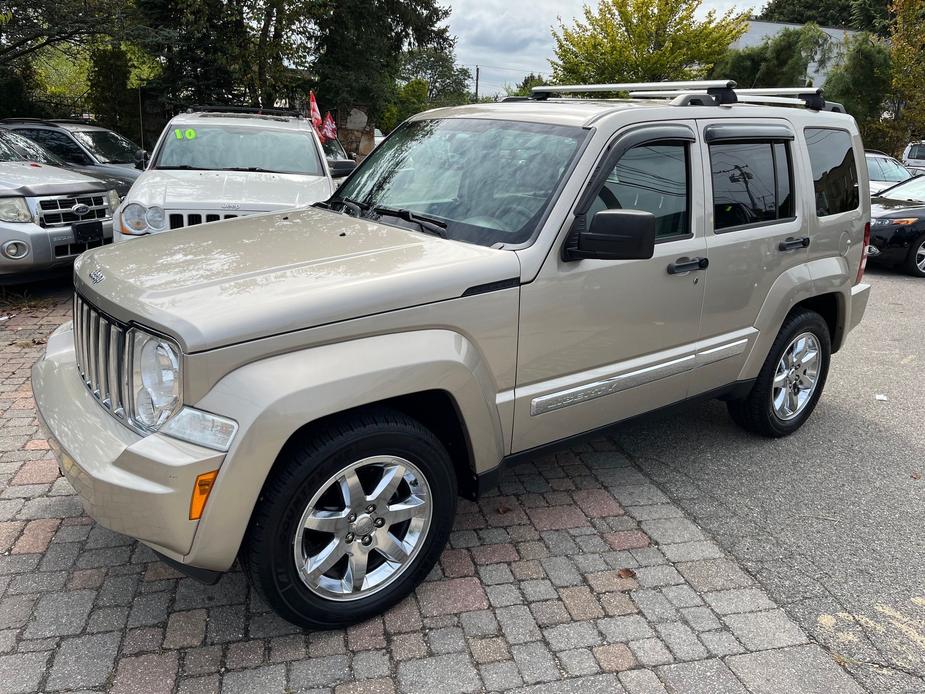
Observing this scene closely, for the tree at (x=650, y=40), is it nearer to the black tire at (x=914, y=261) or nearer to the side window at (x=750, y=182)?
the black tire at (x=914, y=261)

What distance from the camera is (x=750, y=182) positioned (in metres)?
4.01

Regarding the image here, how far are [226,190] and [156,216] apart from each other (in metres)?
0.67

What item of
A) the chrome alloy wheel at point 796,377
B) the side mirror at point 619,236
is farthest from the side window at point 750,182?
the side mirror at point 619,236

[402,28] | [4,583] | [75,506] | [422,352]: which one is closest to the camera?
[422,352]

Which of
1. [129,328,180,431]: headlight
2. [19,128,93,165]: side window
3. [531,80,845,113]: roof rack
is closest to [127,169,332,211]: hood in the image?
[531,80,845,113]: roof rack

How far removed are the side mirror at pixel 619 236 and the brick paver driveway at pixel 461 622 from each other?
1.40m

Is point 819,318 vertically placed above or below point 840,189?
below

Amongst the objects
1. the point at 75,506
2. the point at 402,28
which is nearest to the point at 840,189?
the point at 75,506

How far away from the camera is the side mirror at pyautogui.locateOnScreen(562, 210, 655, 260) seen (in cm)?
294

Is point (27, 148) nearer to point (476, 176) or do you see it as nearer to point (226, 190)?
point (226, 190)

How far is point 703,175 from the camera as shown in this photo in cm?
372

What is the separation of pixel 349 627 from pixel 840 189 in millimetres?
3868

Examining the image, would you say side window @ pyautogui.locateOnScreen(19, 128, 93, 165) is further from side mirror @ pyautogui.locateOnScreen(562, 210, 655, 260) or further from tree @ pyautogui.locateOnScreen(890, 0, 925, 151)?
tree @ pyautogui.locateOnScreen(890, 0, 925, 151)

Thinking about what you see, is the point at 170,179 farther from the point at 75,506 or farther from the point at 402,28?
the point at 402,28
